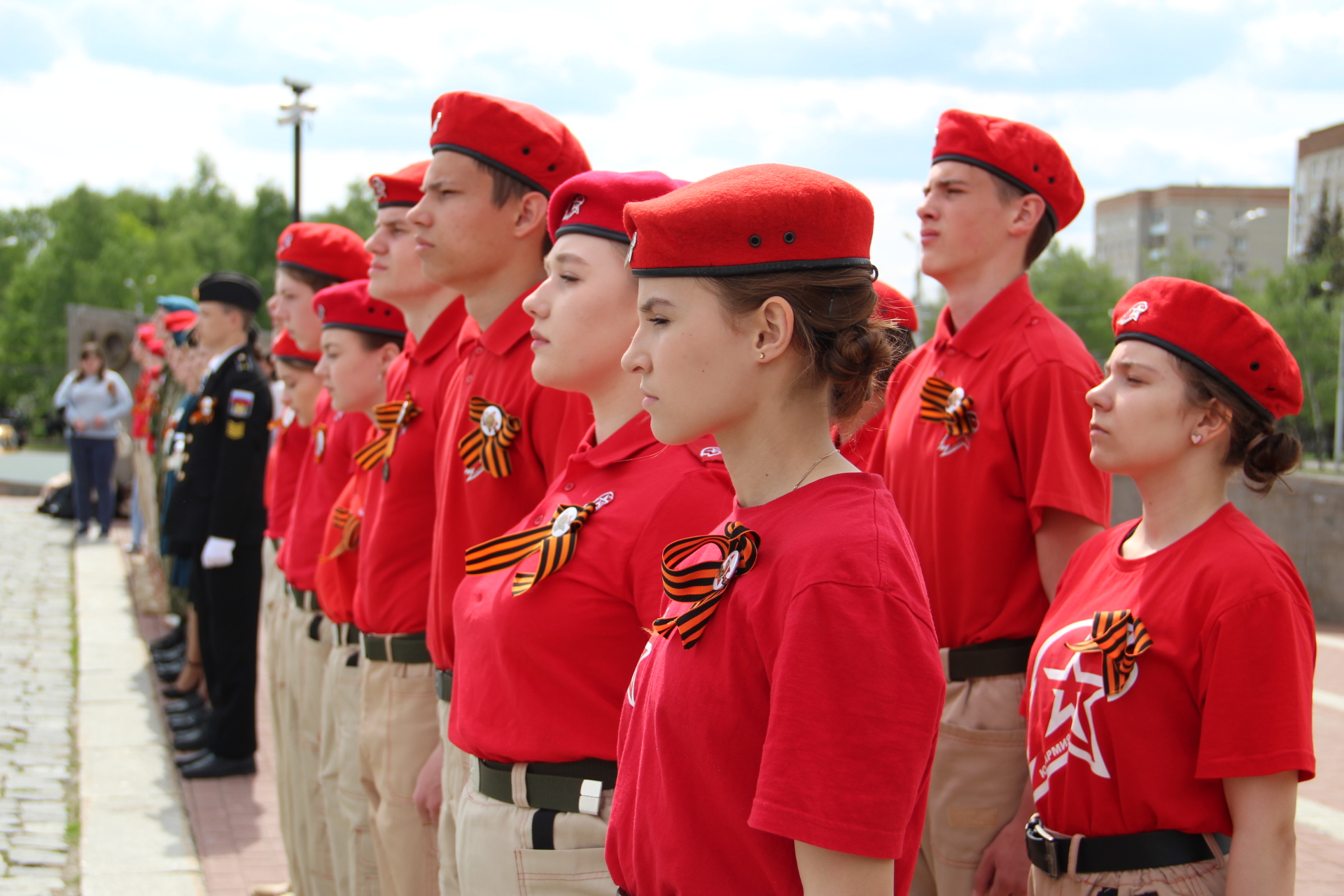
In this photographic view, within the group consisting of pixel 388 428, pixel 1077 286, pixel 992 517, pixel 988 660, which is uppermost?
pixel 1077 286

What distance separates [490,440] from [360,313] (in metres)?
1.77

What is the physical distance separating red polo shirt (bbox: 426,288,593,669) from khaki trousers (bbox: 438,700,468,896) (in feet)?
0.81

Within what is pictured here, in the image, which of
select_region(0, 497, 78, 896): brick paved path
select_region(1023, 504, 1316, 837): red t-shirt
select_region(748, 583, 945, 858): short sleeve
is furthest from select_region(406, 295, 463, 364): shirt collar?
select_region(0, 497, 78, 896): brick paved path

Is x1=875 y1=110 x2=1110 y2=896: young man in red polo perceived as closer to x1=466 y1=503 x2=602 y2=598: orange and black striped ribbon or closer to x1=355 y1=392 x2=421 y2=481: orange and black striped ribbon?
x1=466 y1=503 x2=602 y2=598: orange and black striped ribbon

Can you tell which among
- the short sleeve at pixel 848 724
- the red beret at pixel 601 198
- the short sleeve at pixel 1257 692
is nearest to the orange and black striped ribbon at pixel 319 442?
the red beret at pixel 601 198

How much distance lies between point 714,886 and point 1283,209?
114 metres

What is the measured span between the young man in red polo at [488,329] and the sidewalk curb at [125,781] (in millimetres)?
2813

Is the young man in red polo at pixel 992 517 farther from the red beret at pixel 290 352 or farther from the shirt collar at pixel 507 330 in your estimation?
the red beret at pixel 290 352

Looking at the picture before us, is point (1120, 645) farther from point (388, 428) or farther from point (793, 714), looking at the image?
point (388, 428)

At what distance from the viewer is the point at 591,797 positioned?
96.8 inches

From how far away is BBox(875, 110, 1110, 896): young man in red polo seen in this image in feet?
10.4

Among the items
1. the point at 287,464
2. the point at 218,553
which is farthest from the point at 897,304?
the point at 218,553

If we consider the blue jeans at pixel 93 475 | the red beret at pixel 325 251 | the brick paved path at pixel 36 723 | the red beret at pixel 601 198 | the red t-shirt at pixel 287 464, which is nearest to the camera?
the red beret at pixel 601 198

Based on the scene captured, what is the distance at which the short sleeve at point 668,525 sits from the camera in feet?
7.84
